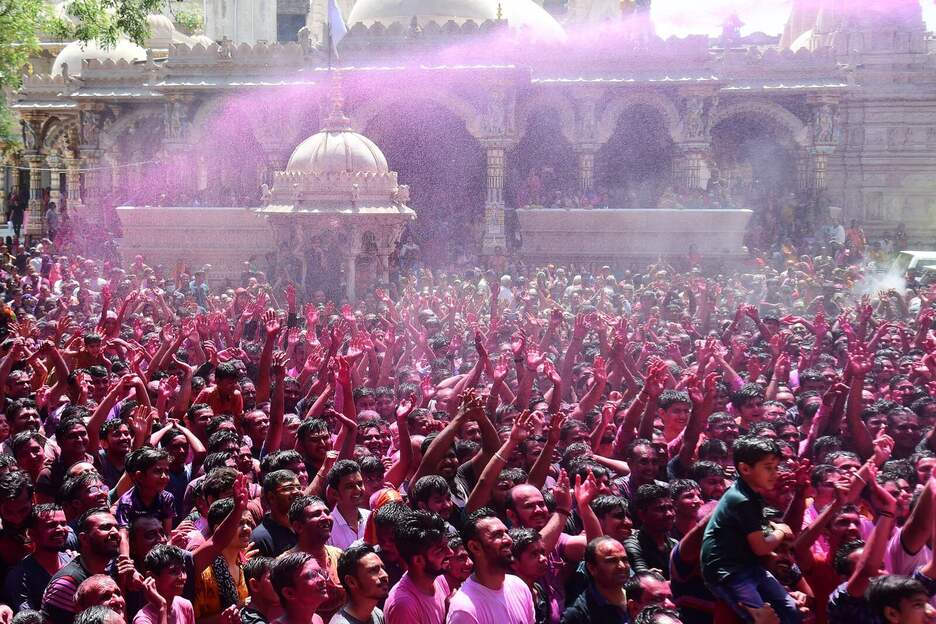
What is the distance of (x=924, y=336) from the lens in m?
11.7

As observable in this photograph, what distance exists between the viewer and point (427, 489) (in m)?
5.89

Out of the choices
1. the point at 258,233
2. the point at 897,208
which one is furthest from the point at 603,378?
the point at 897,208

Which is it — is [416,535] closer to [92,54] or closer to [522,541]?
[522,541]

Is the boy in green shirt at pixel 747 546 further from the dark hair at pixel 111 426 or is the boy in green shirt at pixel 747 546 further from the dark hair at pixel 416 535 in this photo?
the dark hair at pixel 111 426

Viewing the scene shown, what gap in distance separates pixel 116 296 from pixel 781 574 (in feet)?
44.1

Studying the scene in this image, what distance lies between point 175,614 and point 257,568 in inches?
15.3

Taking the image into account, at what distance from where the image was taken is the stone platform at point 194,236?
24.1 m

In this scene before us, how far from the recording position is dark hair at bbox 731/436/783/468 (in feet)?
16.3

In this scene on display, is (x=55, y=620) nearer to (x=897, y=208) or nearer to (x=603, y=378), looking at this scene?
(x=603, y=378)

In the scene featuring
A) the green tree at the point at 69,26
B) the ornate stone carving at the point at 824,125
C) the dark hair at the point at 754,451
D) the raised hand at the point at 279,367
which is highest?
the green tree at the point at 69,26

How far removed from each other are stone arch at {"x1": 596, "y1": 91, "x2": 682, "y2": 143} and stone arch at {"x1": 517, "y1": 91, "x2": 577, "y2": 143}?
64cm

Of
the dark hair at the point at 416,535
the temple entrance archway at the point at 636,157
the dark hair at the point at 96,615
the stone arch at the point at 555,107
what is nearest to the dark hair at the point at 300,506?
the dark hair at the point at 416,535

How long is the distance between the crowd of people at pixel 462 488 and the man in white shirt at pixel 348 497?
0.04ft

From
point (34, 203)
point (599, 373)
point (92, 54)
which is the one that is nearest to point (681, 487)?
point (599, 373)
